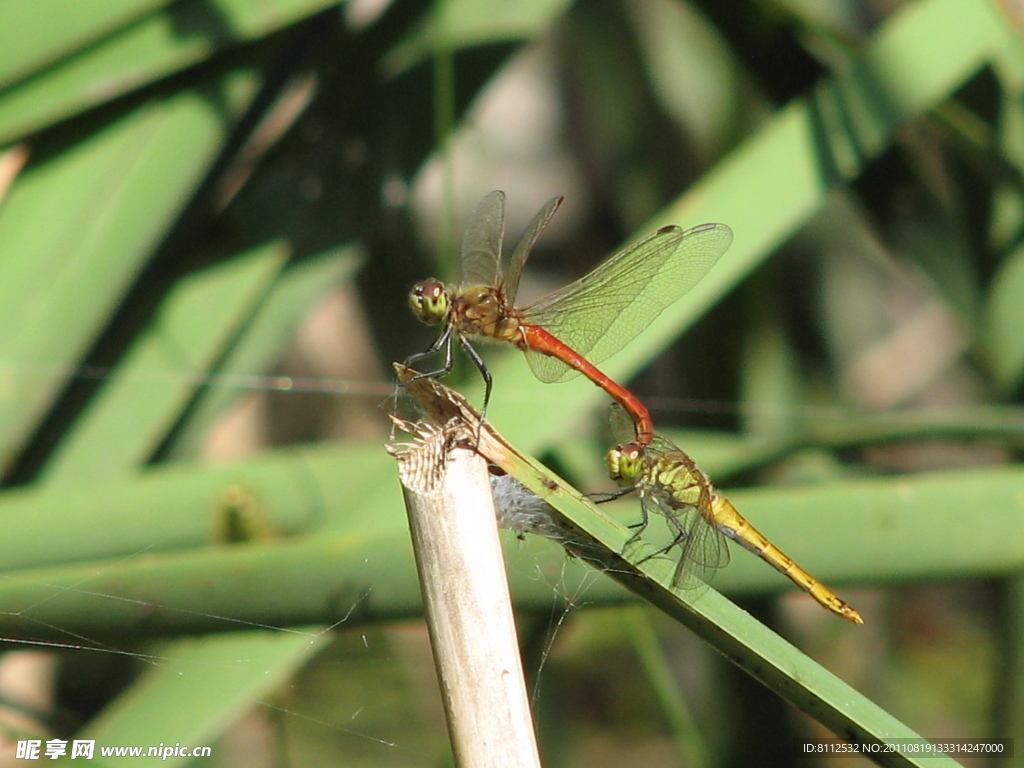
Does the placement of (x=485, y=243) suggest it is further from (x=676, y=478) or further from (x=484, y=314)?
(x=676, y=478)

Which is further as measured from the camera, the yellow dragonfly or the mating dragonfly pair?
the mating dragonfly pair

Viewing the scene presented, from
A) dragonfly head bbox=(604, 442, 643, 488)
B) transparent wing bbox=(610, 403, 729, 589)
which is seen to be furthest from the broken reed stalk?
dragonfly head bbox=(604, 442, 643, 488)

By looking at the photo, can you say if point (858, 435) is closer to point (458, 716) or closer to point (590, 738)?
point (458, 716)

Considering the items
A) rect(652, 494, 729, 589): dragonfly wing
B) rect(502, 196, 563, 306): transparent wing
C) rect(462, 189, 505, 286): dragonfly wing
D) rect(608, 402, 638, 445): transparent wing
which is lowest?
rect(652, 494, 729, 589): dragonfly wing

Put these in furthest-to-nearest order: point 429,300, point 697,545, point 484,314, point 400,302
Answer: point 400,302 → point 484,314 → point 429,300 → point 697,545

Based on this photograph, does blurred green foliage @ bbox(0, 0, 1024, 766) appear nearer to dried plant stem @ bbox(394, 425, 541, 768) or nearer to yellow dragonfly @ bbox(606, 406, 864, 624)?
yellow dragonfly @ bbox(606, 406, 864, 624)

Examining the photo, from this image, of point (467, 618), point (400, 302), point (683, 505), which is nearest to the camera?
point (467, 618)

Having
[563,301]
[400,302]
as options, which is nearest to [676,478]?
[563,301]

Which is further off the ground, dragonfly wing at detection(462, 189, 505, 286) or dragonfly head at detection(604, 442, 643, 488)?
dragonfly wing at detection(462, 189, 505, 286)
